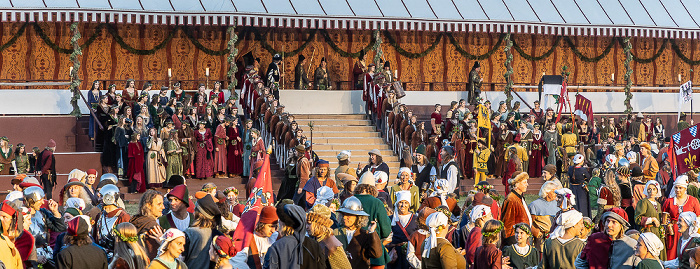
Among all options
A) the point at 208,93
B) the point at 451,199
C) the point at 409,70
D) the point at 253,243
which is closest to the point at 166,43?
the point at 208,93

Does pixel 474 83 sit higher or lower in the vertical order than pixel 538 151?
higher

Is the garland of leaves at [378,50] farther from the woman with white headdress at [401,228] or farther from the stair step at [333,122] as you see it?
the woman with white headdress at [401,228]

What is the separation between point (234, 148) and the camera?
19875mm

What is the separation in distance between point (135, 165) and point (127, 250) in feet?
37.2

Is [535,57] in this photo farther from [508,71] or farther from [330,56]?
[330,56]

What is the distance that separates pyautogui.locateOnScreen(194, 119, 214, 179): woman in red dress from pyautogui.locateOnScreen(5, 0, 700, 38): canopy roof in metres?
4.56

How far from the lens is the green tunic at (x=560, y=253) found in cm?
841

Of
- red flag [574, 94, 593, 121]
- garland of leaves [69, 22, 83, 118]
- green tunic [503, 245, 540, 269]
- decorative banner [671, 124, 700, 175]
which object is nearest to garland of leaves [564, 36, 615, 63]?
red flag [574, 94, 593, 121]

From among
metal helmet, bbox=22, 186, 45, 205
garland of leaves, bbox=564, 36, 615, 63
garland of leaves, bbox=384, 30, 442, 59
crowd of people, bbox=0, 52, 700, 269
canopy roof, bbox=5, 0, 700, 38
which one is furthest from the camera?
garland of leaves, bbox=564, 36, 615, 63

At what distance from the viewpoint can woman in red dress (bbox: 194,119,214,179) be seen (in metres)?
19.5

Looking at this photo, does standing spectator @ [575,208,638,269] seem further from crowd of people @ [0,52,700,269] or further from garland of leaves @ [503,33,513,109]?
garland of leaves @ [503,33,513,109]

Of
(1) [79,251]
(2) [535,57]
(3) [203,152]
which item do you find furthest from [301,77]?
(1) [79,251]

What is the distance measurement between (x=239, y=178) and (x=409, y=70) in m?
8.55

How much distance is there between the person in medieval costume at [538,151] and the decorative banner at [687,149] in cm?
729
